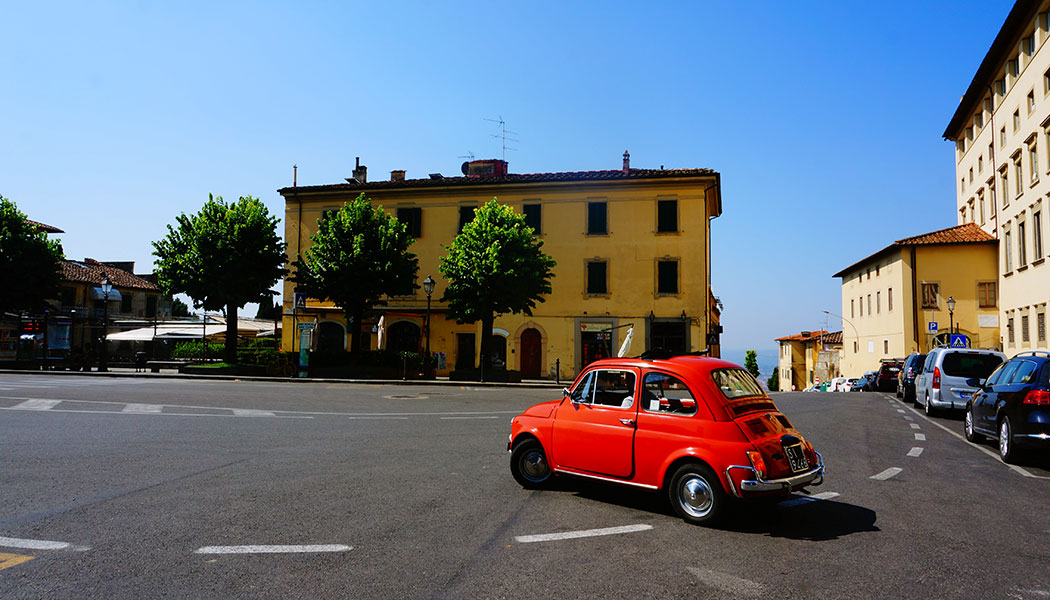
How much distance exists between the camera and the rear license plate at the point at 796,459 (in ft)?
19.8

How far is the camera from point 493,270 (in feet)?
105

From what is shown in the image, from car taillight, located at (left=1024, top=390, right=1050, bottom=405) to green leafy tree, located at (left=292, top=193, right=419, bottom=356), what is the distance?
1112 inches

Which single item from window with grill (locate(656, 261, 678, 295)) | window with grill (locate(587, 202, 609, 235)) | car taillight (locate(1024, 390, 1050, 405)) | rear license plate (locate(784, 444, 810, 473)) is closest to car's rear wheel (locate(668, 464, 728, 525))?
rear license plate (locate(784, 444, 810, 473))

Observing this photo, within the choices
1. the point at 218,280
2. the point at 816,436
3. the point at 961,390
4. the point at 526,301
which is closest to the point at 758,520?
the point at 816,436

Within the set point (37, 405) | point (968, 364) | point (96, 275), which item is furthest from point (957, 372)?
point (96, 275)

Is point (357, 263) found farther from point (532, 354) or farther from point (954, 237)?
point (954, 237)

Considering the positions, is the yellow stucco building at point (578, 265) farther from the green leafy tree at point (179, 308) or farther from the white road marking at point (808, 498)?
the green leafy tree at point (179, 308)

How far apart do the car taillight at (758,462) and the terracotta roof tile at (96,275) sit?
221 ft

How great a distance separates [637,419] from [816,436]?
7.49 meters

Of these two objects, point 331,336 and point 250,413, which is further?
point 331,336

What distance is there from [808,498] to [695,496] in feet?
5.94

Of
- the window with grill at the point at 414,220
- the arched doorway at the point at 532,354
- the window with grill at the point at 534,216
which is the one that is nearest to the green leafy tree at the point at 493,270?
the arched doorway at the point at 532,354

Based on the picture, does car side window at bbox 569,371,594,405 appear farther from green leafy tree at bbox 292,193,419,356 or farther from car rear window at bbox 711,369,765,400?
green leafy tree at bbox 292,193,419,356

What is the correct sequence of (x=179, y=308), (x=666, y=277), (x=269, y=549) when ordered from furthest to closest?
(x=179, y=308)
(x=666, y=277)
(x=269, y=549)
